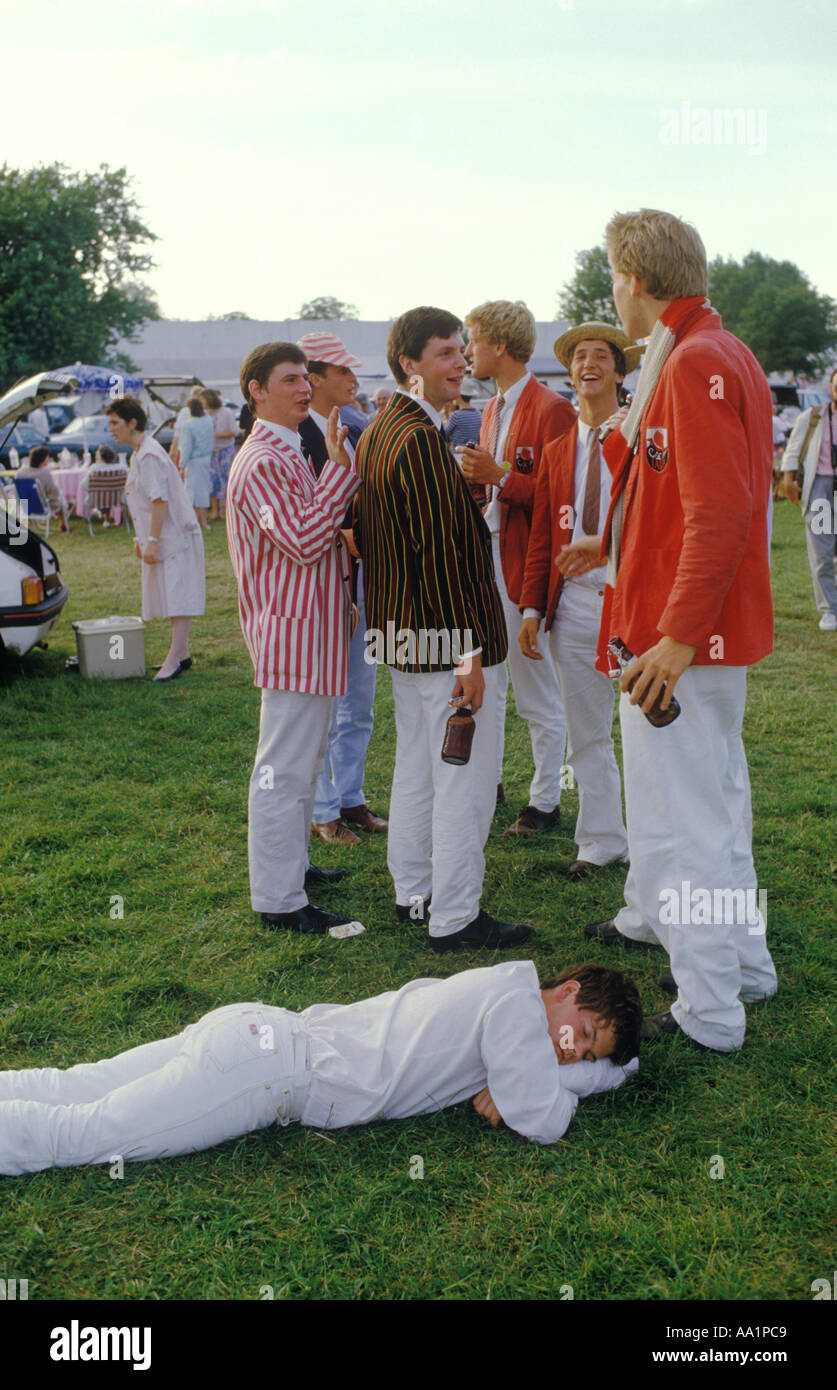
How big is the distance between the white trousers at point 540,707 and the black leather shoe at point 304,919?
1294 mm

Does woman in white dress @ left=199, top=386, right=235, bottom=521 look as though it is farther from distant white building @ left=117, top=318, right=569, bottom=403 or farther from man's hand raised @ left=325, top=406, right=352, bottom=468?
distant white building @ left=117, top=318, right=569, bottom=403

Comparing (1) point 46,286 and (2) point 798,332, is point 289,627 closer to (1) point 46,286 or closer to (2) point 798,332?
(1) point 46,286

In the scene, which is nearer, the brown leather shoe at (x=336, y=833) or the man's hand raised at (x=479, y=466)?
the man's hand raised at (x=479, y=466)

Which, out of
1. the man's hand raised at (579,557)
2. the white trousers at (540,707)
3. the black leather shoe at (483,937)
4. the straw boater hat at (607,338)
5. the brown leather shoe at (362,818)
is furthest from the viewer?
the brown leather shoe at (362,818)

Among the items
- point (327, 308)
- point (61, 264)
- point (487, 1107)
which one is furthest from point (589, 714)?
point (327, 308)

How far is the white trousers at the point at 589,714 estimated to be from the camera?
449cm

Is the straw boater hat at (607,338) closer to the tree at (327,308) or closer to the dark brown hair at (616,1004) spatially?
the dark brown hair at (616,1004)

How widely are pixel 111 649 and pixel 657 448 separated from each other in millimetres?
5973

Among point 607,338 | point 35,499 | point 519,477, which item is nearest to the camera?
point 607,338

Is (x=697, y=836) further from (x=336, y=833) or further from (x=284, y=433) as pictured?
(x=336, y=833)

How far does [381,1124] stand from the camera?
2979mm

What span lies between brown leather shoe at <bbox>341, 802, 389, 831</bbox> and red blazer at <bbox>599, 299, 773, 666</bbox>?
7.69 feet

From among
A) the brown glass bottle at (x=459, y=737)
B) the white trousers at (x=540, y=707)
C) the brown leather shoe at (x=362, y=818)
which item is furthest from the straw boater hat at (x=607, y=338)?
the brown leather shoe at (x=362, y=818)

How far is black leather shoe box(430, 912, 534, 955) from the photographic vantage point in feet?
13.0
